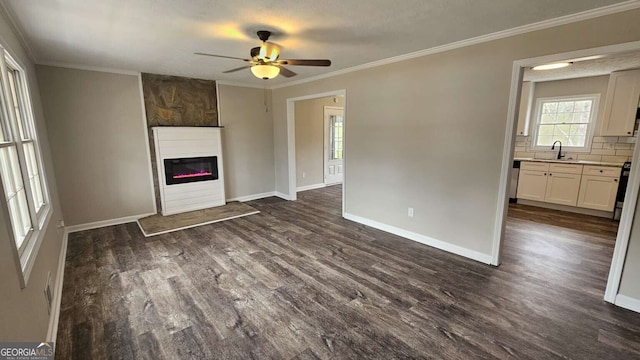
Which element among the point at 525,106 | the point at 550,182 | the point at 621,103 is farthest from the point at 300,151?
the point at 621,103

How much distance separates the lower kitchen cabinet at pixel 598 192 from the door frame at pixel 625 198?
3.26m

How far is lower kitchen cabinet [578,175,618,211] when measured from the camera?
15.2 ft

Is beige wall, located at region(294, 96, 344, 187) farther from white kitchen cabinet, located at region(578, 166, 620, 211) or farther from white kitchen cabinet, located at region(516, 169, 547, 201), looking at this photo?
white kitchen cabinet, located at region(578, 166, 620, 211)

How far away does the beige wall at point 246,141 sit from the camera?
565 cm

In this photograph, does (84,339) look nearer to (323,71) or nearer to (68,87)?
(68,87)

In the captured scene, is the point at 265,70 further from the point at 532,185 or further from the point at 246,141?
the point at 532,185

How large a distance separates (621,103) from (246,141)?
6.91 meters

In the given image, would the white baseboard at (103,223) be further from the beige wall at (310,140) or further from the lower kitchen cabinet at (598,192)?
the lower kitchen cabinet at (598,192)

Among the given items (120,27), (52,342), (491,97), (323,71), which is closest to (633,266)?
(491,97)

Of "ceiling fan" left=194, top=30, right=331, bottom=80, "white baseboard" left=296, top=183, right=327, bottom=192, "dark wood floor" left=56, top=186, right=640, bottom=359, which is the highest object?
"ceiling fan" left=194, top=30, right=331, bottom=80

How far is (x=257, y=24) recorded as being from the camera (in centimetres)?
253

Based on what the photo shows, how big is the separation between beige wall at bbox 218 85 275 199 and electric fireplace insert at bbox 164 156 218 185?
41 cm

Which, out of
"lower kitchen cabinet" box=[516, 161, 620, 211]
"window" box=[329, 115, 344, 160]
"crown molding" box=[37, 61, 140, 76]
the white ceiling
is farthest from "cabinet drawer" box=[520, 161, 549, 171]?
"crown molding" box=[37, 61, 140, 76]

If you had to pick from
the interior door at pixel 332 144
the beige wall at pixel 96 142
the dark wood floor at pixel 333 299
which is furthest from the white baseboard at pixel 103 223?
the interior door at pixel 332 144
